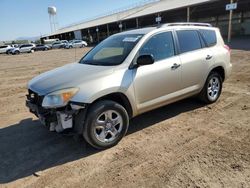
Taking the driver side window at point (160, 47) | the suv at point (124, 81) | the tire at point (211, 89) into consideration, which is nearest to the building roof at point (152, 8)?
the tire at point (211, 89)

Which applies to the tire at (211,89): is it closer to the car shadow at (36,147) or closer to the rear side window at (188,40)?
the car shadow at (36,147)

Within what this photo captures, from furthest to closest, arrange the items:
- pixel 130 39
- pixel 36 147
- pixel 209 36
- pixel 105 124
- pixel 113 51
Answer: pixel 209 36 → pixel 113 51 → pixel 130 39 → pixel 36 147 → pixel 105 124

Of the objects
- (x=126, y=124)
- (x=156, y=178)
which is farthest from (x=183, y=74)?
(x=156, y=178)

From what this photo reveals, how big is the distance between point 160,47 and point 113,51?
0.90 m

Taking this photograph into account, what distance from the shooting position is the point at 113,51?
4.70 metres

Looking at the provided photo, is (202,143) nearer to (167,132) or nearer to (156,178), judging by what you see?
(167,132)

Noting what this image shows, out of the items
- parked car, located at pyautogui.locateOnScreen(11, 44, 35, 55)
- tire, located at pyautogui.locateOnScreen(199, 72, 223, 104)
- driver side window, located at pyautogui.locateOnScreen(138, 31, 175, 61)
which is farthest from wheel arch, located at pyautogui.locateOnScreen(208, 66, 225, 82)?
parked car, located at pyautogui.locateOnScreen(11, 44, 35, 55)

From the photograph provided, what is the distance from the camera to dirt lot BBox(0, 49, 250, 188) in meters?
3.14

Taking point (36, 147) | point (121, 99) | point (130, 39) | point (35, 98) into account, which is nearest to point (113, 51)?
point (130, 39)

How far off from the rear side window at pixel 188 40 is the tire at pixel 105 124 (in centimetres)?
192

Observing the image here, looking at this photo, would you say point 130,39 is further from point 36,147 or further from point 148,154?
point 36,147

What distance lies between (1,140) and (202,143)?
142 inches

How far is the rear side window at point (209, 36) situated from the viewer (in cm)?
541

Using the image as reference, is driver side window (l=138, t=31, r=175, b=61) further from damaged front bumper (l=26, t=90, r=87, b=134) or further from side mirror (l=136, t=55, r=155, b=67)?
damaged front bumper (l=26, t=90, r=87, b=134)
